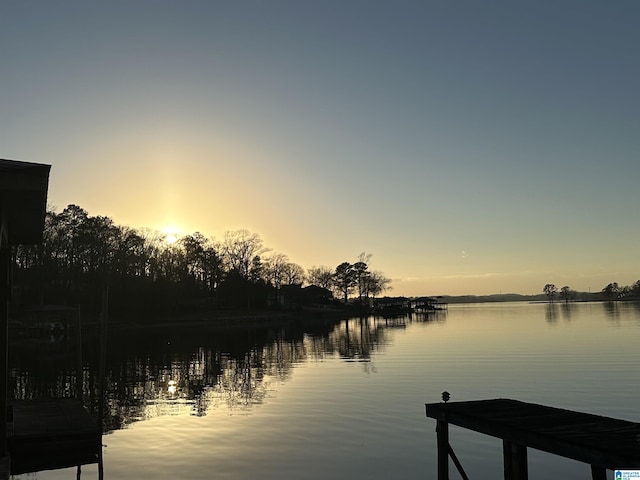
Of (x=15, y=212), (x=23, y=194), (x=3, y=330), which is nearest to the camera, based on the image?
(x=23, y=194)

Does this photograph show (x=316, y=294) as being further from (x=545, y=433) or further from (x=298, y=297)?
(x=545, y=433)

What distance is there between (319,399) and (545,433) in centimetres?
1777

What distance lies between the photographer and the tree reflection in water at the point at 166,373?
82.7 feet

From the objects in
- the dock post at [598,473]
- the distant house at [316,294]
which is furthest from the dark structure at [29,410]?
the distant house at [316,294]

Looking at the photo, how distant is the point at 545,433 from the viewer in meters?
9.30

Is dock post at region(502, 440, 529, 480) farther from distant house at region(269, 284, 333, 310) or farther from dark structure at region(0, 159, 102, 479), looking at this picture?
distant house at region(269, 284, 333, 310)

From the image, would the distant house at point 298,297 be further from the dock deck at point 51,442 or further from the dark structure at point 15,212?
the dark structure at point 15,212

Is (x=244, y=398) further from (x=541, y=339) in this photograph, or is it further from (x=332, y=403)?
(x=541, y=339)

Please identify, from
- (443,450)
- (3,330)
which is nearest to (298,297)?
(443,450)

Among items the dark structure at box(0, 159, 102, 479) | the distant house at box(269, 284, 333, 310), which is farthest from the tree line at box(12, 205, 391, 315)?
the dark structure at box(0, 159, 102, 479)

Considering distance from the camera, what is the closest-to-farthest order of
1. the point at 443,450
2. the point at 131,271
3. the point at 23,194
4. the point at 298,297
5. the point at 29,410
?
1. the point at 23,194
2. the point at 443,450
3. the point at 29,410
4. the point at 131,271
5. the point at 298,297

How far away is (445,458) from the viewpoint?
12.1 m

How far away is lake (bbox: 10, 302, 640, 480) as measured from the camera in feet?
51.0

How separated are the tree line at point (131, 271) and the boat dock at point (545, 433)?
50717 millimetres
